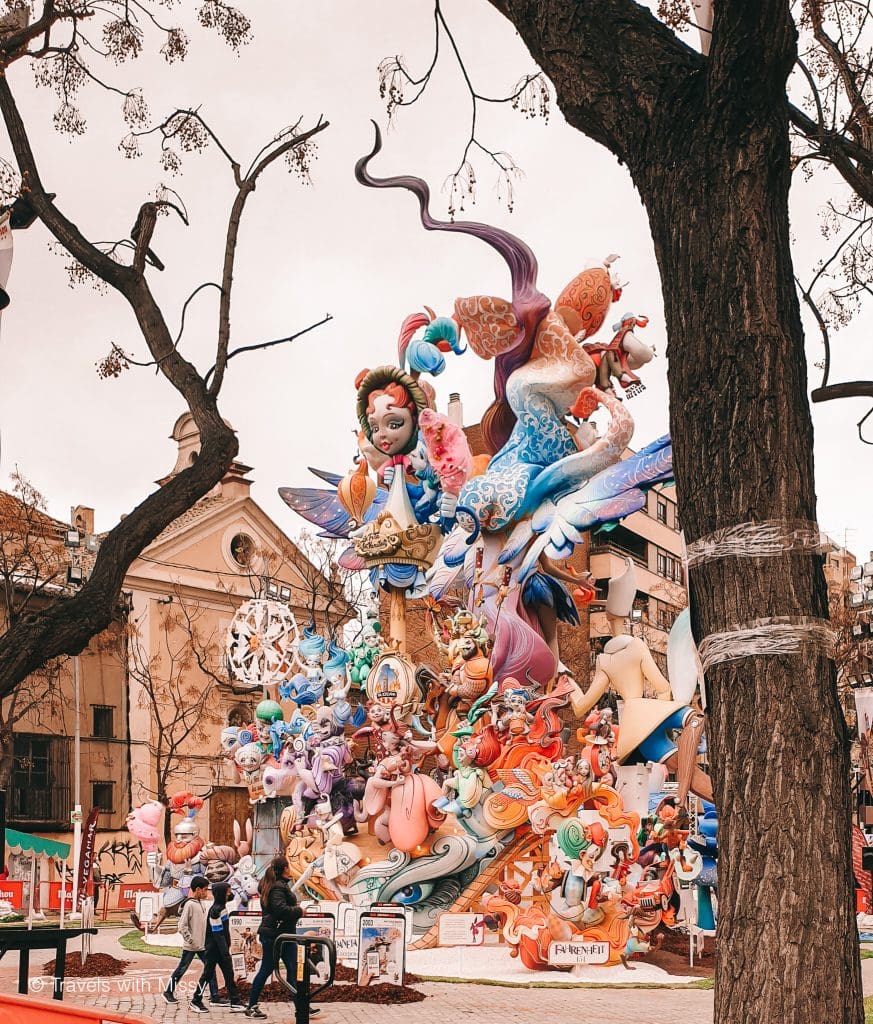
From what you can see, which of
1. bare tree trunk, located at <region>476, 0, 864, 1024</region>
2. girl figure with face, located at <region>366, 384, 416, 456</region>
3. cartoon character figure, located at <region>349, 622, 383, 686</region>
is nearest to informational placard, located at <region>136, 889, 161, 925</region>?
cartoon character figure, located at <region>349, 622, 383, 686</region>

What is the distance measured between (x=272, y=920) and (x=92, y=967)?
4.80 metres

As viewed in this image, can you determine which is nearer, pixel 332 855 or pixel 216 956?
pixel 216 956

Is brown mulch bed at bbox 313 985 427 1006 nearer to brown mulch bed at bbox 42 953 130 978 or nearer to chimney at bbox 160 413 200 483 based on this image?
brown mulch bed at bbox 42 953 130 978

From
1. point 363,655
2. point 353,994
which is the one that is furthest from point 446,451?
point 353,994

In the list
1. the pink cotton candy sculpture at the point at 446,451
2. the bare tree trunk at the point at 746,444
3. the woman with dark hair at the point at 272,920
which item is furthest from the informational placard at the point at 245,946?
the bare tree trunk at the point at 746,444

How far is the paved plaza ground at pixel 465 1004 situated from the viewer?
12078mm

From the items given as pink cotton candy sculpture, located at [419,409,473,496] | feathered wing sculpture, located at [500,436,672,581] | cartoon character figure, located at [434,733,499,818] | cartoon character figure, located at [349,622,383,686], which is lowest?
cartoon character figure, located at [434,733,499,818]

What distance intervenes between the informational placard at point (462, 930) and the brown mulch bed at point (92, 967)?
381cm

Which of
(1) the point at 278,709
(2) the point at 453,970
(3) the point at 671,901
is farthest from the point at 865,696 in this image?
(1) the point at 278,709

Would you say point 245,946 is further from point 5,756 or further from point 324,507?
point 5,756

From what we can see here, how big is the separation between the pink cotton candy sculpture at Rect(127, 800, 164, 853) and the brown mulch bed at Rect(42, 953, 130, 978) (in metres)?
3.86

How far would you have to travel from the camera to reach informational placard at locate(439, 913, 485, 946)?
16.4 m

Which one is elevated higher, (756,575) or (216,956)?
(756,575)

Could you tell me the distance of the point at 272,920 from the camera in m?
11.7
